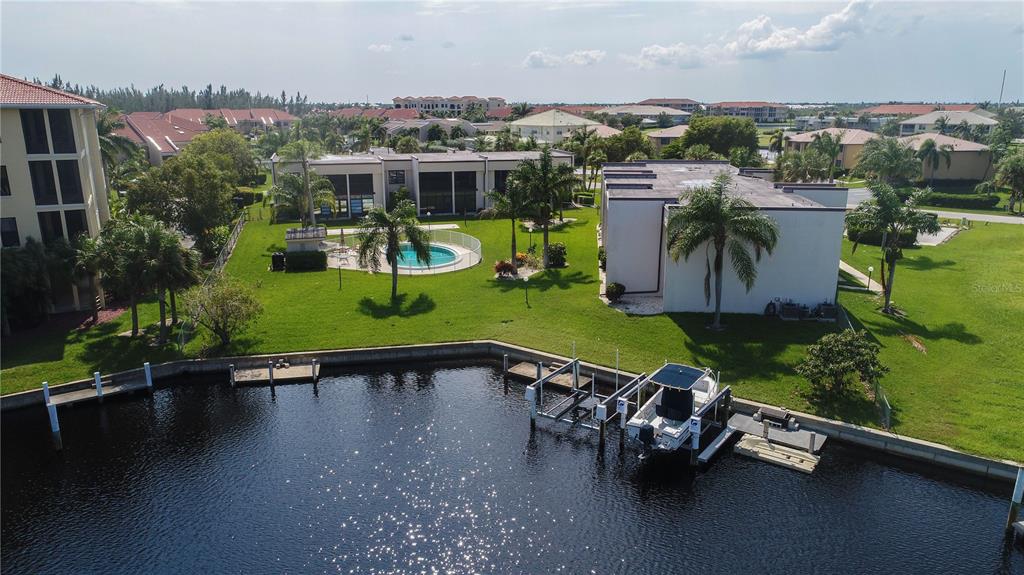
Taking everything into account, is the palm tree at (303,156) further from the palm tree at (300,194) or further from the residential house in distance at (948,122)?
the residential house in distance at (948,122)

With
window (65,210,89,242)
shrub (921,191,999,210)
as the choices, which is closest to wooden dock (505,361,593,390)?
window (65,210,89,242)

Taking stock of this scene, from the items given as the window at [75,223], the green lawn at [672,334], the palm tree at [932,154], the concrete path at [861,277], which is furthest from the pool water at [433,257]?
the palm tree at [932,154]

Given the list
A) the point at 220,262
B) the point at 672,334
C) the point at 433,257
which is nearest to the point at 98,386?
the point at 220,262

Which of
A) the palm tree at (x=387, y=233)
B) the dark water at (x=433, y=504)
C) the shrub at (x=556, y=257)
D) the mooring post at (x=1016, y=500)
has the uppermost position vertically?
the palm tree at (x=387, y=233)

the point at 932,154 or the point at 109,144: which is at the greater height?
the point at 109,144

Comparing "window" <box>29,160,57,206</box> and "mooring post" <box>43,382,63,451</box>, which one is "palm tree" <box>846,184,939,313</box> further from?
"window" <box>29,160,57,206</box>

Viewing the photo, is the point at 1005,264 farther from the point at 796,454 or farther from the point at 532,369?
the point at 532,369

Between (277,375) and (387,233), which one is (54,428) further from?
(387,233)
